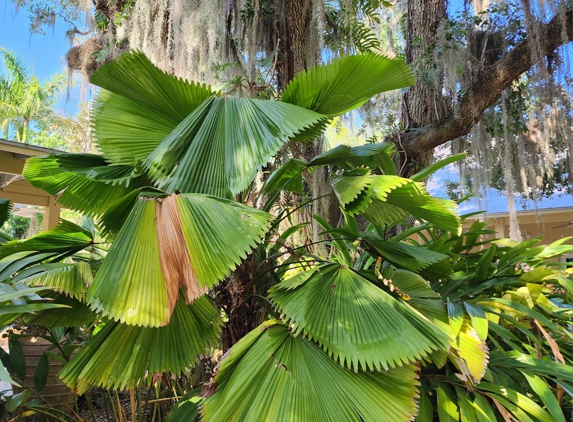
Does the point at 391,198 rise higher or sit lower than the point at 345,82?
lower

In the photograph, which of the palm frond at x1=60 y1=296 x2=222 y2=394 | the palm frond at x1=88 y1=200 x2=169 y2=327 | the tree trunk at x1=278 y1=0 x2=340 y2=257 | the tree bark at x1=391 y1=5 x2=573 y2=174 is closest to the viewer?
the palm frond at x1=88 y1=200 x2=169 y2=327

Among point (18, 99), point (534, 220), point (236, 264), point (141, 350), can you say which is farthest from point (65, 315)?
point (18, 99)

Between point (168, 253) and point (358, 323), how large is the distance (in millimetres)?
626

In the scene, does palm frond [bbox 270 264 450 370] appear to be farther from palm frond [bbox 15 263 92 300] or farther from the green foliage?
the green foliage

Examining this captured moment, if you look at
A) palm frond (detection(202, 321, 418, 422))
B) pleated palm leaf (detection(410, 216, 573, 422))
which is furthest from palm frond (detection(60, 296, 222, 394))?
pleated palm leaf (detection(410, 216, 573, 422))

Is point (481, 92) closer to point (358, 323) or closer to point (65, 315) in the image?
point (358, 323)

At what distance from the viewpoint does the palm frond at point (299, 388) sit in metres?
1.11

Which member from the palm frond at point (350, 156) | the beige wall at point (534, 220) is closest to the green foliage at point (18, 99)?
the beige wall at point (534, 220)

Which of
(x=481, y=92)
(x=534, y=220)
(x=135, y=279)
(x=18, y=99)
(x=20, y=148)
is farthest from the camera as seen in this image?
(x=18, y=99)

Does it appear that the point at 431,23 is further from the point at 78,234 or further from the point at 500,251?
the point at 78,234

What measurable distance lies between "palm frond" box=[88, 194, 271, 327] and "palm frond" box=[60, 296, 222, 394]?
0.78 ft

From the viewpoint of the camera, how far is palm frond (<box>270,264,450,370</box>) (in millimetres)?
1173

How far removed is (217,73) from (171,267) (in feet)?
11.9

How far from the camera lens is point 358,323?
125 cm
